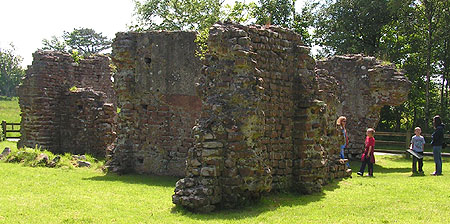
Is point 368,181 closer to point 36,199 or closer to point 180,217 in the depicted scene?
point 180,217

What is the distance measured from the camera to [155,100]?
14.0m

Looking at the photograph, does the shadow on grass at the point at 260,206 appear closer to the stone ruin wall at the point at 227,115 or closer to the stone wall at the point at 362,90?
the stone ruin wall at the point at 227,115

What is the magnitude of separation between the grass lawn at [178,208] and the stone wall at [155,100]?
49.0 inches

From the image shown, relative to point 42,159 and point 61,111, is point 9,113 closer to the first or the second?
point 61,111

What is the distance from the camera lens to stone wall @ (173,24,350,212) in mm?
8648

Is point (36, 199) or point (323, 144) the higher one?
point (323, 144)

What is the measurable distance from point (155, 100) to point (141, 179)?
2.48 metres

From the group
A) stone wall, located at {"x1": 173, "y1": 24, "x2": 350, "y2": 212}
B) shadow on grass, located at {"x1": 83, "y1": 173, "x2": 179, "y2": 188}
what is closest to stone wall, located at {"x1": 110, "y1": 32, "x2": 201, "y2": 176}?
shadow on grass, located at {"x1": 83, "y1": 173, "x2": 179, "y2": 188}

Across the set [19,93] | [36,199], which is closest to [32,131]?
[19,93]

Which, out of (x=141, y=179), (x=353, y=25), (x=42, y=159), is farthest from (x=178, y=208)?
(x=353, y=25)

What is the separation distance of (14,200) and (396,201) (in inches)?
301

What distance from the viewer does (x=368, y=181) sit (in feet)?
40.9

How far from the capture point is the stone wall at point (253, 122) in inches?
340

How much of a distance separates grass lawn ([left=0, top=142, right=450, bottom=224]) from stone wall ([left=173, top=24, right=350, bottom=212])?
428 millimetres
